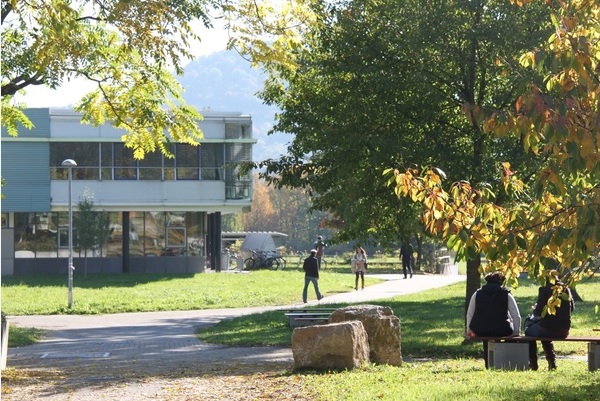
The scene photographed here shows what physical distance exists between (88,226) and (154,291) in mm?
13014

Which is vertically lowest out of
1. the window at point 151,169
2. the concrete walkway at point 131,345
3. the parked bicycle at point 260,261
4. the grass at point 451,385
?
the concrete walkway at point 131,345

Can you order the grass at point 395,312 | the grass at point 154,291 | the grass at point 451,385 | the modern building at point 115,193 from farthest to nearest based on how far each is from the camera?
1. the modern building at point 115,193
2. the grass at point 154,291
3. the grass at point 395,312
4. the grass at point 451,385

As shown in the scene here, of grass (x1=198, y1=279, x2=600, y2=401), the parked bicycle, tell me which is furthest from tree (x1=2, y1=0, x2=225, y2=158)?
the parked bicycle

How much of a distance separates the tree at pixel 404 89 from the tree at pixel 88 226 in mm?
31996

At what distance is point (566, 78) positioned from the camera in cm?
856

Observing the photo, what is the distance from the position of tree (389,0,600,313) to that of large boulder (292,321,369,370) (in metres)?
4.12

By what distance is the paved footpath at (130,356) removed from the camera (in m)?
13.0

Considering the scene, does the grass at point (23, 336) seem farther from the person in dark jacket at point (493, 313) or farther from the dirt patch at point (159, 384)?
the person in dark jacket at point (493, 313)

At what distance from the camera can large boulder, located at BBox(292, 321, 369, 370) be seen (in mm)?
14273

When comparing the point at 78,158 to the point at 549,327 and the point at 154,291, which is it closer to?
the point at 154,291

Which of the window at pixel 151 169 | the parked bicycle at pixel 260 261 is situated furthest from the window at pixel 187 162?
the parked bicycle at pixel 260 261

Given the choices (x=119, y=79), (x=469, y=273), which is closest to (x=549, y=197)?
(x=119, y=79)

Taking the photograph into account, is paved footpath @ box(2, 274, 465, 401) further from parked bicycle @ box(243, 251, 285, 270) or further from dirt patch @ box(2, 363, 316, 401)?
parked bicycle @ box(243, 251, 285, 270)

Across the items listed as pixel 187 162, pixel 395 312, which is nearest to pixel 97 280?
pixel 187 162
